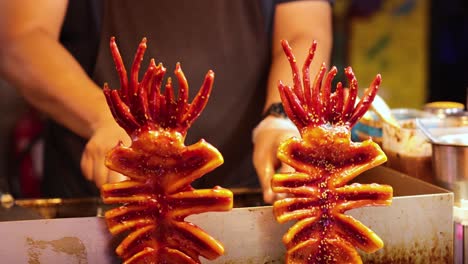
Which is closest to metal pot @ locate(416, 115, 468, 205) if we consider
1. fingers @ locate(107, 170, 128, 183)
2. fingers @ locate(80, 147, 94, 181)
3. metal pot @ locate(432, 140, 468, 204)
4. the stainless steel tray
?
metal pot @ locate(432, 140, 468, 204)

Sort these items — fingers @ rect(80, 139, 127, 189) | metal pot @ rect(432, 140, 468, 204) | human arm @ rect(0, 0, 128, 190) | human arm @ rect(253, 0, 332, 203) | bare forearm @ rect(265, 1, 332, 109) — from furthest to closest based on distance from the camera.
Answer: bare forearm @ rect(265, 1, 332, 109), human arm @ rect(253, 0, 332, 203), human arm @ rect(0, 0, 128, 190), fingers @ rect(80, 139, 127, 189), metal pot @ rect(432, 140, 468, 204)

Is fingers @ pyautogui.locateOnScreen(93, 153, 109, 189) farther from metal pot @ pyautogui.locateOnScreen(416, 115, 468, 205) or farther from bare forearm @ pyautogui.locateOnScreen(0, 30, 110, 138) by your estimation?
metal pot @ pyautogui.locateOnScreen(416, 115, 468, 205)

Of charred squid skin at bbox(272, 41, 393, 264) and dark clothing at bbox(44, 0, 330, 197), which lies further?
dark clothing at bbox(44, 0, 330, 197)

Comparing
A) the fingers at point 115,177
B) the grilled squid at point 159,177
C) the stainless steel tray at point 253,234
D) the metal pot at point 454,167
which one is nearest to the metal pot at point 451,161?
the metal pot at point 454,167

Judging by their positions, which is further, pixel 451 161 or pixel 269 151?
pixel 269 151

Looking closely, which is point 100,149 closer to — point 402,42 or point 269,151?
point 269,151

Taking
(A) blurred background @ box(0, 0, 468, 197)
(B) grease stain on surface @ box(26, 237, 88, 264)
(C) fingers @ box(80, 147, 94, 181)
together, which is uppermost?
(B) grease stain on surface @ box(26, 237, 88, 264)

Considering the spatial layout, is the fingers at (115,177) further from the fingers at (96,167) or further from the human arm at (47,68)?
the human arm at (47,68)

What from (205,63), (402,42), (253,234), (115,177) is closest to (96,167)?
(115,177)
